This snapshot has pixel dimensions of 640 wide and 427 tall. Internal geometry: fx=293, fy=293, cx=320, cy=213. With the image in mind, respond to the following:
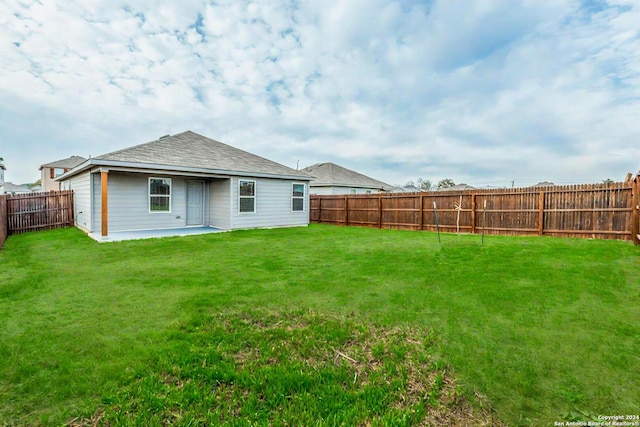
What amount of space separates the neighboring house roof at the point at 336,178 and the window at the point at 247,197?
12388 mm

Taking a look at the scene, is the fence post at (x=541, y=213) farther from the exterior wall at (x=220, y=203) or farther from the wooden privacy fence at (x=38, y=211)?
the wooden privacy fence at (x=38, y=211)

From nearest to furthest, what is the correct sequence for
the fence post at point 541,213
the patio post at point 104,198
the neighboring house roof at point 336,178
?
1. the patio post at point 104,198
2. the fence post at point 541,213
3. the neighboring house roof at point 336,178

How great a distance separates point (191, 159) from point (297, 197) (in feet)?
16.8

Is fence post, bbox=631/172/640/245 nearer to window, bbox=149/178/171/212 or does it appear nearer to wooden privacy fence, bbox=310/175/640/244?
wooden privacy fence, bbox=310/175/640/244

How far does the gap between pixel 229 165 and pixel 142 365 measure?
10.8 m

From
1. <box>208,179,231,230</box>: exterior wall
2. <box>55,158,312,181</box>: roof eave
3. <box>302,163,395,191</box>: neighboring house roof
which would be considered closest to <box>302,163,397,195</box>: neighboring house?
<box>302,163,395,191</box>: neighboring house roof

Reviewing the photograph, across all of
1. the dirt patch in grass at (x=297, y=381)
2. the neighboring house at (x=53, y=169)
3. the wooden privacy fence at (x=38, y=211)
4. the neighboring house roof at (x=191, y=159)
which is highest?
the neighboring house at (x=53, y=169)

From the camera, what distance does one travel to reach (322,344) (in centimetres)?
281

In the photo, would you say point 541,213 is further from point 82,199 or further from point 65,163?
point 65,163

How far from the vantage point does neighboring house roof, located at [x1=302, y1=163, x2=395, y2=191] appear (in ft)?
82.2

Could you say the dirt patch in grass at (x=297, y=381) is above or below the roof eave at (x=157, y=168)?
below

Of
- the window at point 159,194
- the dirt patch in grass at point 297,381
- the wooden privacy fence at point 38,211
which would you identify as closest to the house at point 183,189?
the window at point 159,194

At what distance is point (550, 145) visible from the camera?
16188mm

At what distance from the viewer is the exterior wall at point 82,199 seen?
10.8 meters
